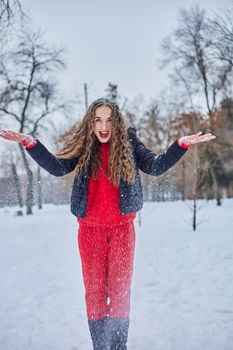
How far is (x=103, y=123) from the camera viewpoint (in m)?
2.18

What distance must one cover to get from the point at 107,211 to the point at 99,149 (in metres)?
0.43

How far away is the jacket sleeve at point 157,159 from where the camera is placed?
2049mm

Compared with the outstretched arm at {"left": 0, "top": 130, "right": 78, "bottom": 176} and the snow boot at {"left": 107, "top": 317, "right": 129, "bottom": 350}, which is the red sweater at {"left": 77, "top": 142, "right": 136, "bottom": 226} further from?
the snow boot at {"left": 107, "top": 317, "right": 129, "bottom": 350}

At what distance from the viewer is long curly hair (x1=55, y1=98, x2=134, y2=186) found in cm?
212

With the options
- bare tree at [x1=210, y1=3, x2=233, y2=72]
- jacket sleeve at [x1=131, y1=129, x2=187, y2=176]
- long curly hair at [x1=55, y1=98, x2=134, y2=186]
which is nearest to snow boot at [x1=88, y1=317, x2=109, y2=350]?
long curly hair at [x1=55, y1=98, x2=134, y2=186]

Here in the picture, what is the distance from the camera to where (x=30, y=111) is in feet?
55.5

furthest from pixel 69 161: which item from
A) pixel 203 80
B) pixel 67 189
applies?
pixel 203 80

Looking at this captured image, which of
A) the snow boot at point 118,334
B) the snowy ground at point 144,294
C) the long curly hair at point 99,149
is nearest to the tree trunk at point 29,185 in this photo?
the snowy ground at point 144,294

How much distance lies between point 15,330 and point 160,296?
1.70m

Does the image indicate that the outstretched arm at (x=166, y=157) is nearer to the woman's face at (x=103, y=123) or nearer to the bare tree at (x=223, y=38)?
the woman's face at (x=103, y=123)

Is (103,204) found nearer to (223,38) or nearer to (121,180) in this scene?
(121,180)

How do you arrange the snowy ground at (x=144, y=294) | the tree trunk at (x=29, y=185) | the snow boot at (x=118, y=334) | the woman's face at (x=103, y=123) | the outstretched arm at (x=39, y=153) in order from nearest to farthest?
the outstretched arm at (x=39, y=153)
the snow boot at (x=118, y=334)
the woman's face at (x=103, y=123)
the snowy ground at (x=144, y=294)
the tree trunk at (x=29, y=185)

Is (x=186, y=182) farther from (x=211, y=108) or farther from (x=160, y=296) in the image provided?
(x=160, y=296)

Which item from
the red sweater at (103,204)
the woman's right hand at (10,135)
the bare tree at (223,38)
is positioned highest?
the bare tree at (223,38)
